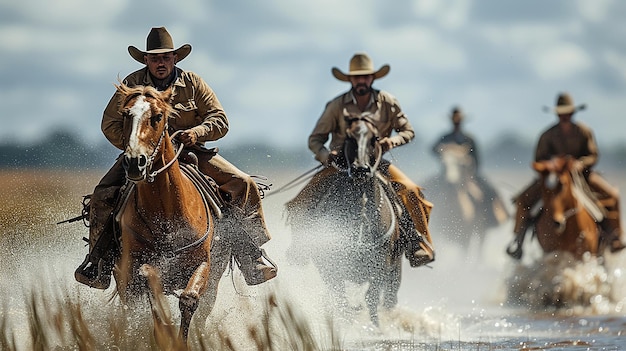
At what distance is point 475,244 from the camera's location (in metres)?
26.7

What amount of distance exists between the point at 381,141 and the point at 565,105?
854 cm

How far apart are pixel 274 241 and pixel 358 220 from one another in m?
0.80

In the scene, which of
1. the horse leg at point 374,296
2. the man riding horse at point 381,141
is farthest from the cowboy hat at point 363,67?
the horse leg at point 374,296

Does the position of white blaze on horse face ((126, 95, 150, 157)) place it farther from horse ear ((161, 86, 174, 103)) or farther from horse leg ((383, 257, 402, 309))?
horse leg ((383, 257, 402, 309))

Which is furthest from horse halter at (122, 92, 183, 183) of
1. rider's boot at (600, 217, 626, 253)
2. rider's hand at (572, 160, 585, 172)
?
rider's boot at (600, 217, 626, 253)

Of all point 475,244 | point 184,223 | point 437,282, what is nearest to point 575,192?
point 437,282

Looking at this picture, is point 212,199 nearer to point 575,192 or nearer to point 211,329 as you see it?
point 211,329

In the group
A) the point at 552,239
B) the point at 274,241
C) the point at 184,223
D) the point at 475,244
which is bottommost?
the point at 475,244

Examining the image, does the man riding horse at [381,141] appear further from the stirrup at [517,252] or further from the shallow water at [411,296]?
the stirrup at [517,252]

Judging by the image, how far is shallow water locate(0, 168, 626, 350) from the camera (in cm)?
1323

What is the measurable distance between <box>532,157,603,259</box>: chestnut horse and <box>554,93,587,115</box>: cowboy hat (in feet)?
7.76

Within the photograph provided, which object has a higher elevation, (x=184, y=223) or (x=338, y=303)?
(x=184, y=223)

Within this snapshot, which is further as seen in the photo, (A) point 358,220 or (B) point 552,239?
(B) point 552,239

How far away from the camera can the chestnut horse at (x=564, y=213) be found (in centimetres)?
2053
